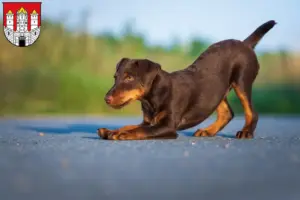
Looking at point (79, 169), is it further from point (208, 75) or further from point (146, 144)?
point (208, 75)

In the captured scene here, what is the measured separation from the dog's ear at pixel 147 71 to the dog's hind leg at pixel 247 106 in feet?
4.04

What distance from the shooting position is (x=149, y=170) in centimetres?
400

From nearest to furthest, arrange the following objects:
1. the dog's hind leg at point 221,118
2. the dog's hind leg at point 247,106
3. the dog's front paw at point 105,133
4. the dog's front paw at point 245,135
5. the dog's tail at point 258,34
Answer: the dog's front paw at point 105,133, the dog's front paw at point 245,135, the dog's hind leg at point 247,106, the dog's hind leg at point 221,118, the dog's tail at point 258,34

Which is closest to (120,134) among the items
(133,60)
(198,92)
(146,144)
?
(146,144)

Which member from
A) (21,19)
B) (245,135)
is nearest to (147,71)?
(245,135)

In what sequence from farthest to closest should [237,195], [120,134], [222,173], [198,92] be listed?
[198,92], [120,134], [222,173], [237,195]

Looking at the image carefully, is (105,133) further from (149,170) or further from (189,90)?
(149,170)

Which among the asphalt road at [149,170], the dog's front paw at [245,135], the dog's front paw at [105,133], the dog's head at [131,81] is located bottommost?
the dog's front paw at [245,135]

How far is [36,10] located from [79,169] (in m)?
7.58

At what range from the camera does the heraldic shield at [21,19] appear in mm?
10977

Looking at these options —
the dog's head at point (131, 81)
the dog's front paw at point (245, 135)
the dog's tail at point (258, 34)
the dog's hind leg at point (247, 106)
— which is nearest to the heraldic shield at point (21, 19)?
the dog's tail at point (258, 34)

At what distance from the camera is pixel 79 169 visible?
13.4ft

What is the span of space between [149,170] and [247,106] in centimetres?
345

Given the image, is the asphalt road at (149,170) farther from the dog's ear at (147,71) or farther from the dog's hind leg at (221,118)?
the dog's hind leg at (221,118)
